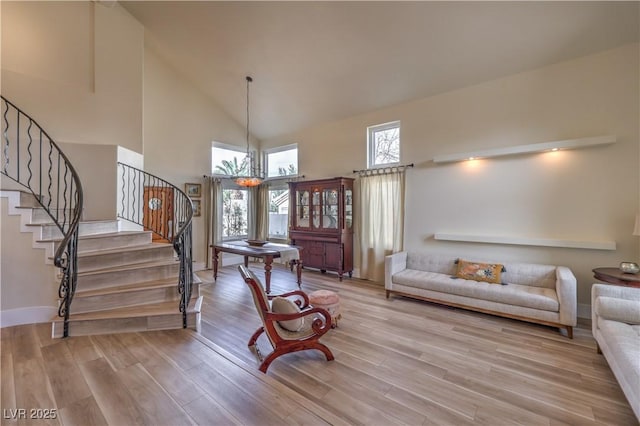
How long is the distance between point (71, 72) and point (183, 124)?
2.07 m

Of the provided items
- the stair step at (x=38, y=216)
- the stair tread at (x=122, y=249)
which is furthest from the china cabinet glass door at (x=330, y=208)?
the stair step at (x=38, y=216)

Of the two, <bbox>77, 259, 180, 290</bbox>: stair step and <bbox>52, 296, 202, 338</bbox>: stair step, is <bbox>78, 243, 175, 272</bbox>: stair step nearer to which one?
<bbox>77, 259, 180, 290</bbox>: stair step

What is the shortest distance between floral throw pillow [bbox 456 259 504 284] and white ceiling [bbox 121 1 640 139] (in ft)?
9.40

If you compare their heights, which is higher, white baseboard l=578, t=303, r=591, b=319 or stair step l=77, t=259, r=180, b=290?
stair step l=77, t=259, r=180, b=290

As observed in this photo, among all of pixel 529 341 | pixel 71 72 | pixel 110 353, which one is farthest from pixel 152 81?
pixel 529 341

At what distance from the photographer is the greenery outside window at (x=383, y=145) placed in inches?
207

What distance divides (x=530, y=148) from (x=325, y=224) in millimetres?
3701

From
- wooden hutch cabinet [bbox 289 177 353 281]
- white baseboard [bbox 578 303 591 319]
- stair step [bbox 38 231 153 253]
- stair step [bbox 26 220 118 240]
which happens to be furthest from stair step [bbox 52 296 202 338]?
white baseboard [bbox 578 303 591 319]

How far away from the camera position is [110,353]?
249 cm

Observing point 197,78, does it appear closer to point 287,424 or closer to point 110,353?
point 110,353

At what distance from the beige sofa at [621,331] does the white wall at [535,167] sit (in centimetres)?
107

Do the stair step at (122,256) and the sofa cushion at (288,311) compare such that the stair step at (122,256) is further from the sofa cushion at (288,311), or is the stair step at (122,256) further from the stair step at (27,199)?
the sofa cushion at (288,311)

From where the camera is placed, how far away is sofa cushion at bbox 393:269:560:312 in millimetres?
3180

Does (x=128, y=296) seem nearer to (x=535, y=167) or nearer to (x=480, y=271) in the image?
(x=480, y=271)
